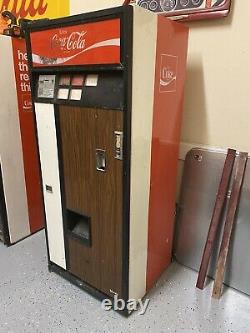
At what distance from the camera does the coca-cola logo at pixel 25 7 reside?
242 cm

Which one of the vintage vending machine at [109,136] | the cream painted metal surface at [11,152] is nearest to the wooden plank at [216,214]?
the vintage vending machine at [109,136]

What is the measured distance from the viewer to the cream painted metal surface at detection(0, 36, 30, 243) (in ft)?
6.75

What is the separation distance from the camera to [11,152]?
2.20 m

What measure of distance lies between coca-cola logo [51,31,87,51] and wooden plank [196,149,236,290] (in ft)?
3.63

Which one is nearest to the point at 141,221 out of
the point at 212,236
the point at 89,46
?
the point at 212,236

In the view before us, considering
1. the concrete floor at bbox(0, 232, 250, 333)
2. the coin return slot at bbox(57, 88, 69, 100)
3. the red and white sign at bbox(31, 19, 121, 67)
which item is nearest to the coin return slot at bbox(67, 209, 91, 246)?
the concrete floor at bbox(0, 232, 250, 333)

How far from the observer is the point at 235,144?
1.80 metres

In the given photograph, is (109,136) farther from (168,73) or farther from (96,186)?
(168,73)

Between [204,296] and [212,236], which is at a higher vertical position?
[212,236]

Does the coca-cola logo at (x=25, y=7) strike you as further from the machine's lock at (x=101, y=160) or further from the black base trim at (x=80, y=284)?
the black base trim at (x=80, y=284)

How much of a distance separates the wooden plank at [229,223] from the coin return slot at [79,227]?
0.89m

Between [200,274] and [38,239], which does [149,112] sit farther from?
[38,239]

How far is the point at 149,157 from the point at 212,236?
77 centimetres

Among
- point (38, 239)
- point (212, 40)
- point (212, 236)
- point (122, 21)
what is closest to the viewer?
point (122, 21)
